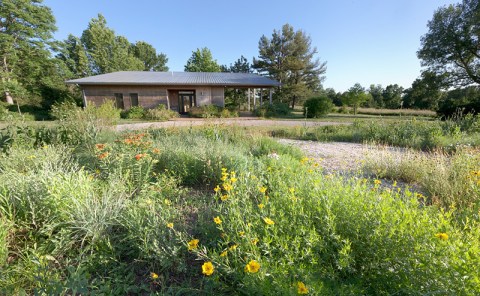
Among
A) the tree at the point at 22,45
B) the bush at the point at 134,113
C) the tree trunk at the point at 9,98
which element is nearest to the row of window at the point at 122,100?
the bush at the point at 134,113

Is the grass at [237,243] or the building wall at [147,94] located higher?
the building wall at [147,94]

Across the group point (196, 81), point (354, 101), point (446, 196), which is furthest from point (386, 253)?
point (354, 101)

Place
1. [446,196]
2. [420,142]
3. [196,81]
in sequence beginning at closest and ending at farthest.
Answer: [446,196] < [420,142] < [196,81]

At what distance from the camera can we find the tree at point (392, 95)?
3717cm

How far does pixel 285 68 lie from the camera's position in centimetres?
2809

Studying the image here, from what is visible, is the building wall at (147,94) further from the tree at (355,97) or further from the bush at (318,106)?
the tree at (355,97)

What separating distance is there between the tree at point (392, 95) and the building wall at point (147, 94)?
3605 cm

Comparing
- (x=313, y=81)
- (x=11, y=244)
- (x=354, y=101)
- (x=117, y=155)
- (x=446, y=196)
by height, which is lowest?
(x=11, y=244)

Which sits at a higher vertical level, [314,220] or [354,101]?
[354,101]

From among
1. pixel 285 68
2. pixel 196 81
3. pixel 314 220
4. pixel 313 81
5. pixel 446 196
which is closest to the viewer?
pixel 314 220

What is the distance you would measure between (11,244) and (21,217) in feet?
0.86

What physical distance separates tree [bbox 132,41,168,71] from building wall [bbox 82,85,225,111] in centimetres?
2414

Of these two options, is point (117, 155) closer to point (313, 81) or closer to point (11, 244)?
point (11, 244)

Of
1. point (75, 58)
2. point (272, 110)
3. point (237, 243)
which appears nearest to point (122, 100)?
point (272, 110)
